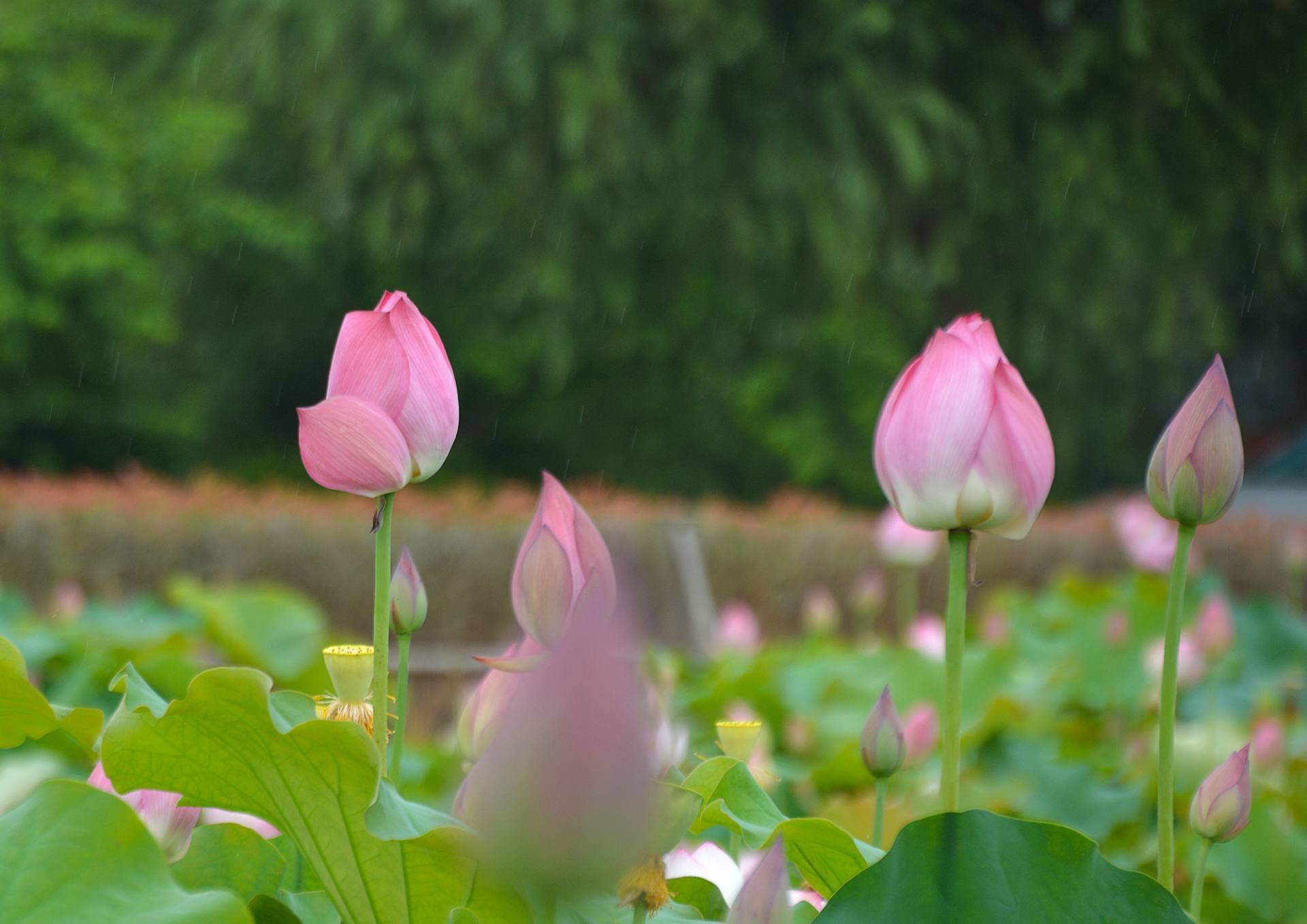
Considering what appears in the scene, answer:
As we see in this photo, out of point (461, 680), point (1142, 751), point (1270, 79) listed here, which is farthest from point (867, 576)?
point (1270, 79)

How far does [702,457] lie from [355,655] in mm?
12397

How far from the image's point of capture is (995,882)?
1.46 ft

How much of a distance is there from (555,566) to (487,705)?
9cm

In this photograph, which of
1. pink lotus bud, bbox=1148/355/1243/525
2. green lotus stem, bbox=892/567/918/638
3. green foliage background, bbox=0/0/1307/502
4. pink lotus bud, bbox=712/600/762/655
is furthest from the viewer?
green foliage background, bbox=0/0/1307/502

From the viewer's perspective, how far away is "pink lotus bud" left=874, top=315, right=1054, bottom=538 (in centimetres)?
50

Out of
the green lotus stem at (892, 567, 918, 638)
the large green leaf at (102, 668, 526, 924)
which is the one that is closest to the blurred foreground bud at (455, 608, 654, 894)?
the large green leaf at (102, 668, 526, 924)

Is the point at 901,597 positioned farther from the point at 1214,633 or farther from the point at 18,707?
the point at 18,707

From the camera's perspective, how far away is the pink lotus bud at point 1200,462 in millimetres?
A: 530

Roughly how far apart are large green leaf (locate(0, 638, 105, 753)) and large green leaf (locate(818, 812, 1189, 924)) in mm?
290

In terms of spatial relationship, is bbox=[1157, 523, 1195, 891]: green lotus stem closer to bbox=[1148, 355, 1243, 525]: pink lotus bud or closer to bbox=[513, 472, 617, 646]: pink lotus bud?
bbox=[1148, 355, 1243, 525]: pink lotus bud

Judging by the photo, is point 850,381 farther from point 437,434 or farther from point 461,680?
point 437,434

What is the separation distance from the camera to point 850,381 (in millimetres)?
11578

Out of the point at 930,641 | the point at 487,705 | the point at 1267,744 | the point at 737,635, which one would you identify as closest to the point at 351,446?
the point at 487,705

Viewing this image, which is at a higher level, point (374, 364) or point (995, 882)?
point (374, 364)
